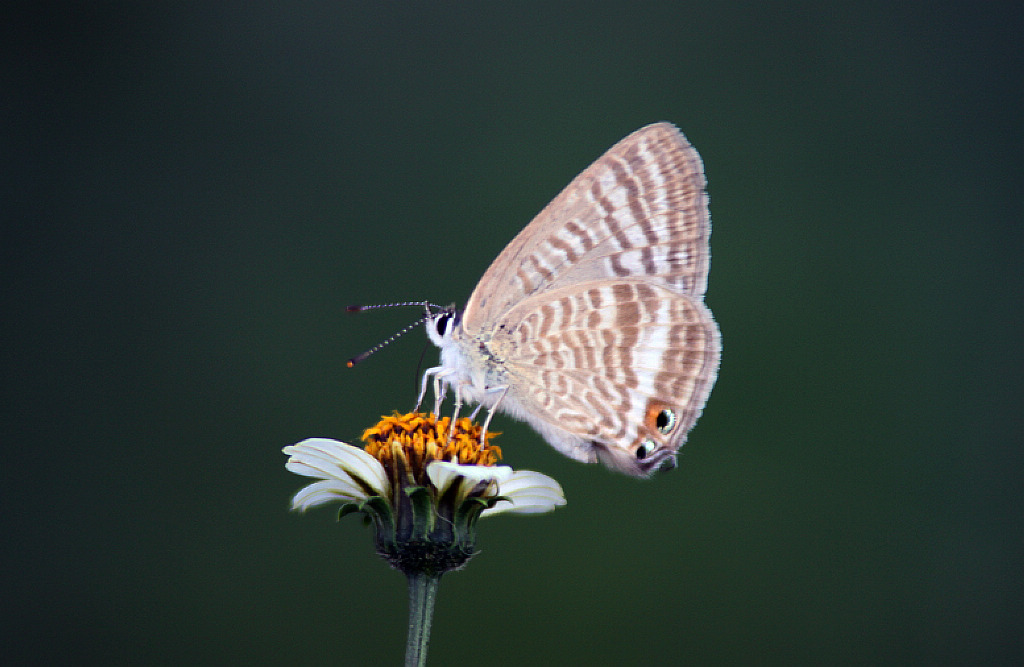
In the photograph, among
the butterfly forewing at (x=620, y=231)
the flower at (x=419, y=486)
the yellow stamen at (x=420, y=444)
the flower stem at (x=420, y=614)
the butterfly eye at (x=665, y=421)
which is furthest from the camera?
the butterfly forewing at (x=620, y=231)

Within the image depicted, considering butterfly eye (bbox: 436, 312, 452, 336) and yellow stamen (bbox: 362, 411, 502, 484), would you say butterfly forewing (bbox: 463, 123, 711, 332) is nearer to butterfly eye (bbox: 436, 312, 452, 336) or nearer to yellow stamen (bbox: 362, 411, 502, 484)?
butterfly eye (bbox: 436, 312, 452, 336)

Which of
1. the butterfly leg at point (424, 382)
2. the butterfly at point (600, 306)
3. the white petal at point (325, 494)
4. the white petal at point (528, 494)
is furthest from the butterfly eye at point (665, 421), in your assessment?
the white petal at point (325, 494)

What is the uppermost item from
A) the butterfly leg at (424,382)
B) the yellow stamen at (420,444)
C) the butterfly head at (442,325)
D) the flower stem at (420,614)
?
the butterfly head at (442,325)

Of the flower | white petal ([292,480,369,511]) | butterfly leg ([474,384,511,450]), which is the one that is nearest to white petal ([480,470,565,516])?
the flower

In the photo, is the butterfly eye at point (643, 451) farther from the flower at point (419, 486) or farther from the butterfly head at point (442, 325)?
the butterfly head at point (442, 325)

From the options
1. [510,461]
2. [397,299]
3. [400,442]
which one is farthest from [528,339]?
[397,299]

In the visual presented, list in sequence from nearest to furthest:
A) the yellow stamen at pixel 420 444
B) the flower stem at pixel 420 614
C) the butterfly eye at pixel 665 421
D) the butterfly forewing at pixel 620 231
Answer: the flower stem at pixel 420 614 < the yellow stamen at pixel 420 444 < the butterfly eye at pixel 665 421 < the butterfly forewing at pixel 620 231
